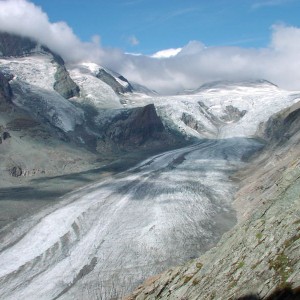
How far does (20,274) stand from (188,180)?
2990cm

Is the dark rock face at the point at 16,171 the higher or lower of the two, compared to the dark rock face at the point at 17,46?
lower

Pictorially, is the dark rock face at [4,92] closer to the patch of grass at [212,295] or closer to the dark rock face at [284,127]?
the dark rock face at [284,127]

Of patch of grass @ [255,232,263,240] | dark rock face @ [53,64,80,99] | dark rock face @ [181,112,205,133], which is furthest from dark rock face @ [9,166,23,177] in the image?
dark rock face @ [181,112,205,133]

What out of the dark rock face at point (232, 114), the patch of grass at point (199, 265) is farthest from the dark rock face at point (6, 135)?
the dark rock face at point (232, 114)

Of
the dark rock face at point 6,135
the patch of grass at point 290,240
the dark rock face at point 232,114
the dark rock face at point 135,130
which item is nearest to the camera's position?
the patch of grass at point 290,240

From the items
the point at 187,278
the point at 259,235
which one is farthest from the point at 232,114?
the point at 259,235

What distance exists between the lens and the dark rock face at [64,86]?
111 metres

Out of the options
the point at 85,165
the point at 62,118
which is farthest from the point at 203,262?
the point at 62,118

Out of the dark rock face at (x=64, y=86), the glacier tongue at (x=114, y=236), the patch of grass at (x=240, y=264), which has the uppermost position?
the dark rock face at (x=64, y=86)

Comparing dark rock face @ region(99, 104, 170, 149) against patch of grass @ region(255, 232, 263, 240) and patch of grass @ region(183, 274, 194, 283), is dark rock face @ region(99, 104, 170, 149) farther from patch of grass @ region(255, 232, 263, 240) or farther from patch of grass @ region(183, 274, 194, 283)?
patch of grass @ region(255, 232, 263, 240)

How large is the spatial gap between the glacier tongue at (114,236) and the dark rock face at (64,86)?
62.0 metres

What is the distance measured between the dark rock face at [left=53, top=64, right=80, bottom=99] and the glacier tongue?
62.0m

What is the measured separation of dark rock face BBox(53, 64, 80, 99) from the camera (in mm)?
111125

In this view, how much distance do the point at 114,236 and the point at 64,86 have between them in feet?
280
